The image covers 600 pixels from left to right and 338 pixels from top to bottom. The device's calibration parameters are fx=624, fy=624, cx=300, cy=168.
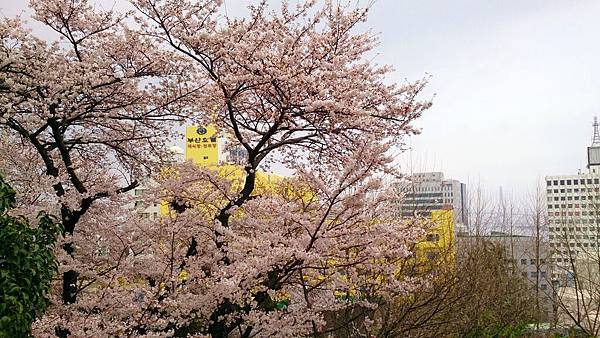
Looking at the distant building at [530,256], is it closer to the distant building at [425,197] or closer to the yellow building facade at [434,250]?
the distant building at [425,197]

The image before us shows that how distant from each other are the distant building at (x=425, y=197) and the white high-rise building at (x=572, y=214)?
6.57 ft

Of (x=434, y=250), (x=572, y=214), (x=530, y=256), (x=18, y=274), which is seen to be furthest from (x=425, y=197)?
(x=18, y=274)

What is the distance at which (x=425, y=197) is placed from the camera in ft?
32.1

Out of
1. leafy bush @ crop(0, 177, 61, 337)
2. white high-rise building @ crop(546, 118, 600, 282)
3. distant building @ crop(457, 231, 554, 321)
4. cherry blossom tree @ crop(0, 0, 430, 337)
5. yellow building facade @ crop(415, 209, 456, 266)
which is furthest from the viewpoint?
distant building @ crop(457, 231, 554, 321)

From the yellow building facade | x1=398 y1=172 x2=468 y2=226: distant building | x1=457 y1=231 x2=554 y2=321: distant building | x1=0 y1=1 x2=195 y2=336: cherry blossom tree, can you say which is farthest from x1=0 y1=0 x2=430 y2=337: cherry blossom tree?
x1=457 y1=231 x2=554 y2=321: distant building

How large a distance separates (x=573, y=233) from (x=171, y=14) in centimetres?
858

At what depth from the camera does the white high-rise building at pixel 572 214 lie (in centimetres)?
1121

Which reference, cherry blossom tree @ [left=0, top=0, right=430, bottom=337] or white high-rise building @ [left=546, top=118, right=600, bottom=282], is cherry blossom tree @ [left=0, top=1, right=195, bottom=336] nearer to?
cherry blossom tree @ [left=0, top=0, right=430, bottom=337]

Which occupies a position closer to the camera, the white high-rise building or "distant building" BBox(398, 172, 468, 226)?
"distant building" BBox(398, 172, 468, 226)

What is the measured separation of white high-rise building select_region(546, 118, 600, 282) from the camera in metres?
11.2

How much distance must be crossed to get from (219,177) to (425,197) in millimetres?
5152

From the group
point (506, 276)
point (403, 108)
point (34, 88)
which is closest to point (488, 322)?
point (506, 276)

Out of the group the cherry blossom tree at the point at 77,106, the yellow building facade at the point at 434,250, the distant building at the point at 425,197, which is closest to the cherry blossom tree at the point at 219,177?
the cherry blossom tree at the point at 77,106

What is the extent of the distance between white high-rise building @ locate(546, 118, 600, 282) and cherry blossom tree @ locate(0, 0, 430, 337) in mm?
6495
